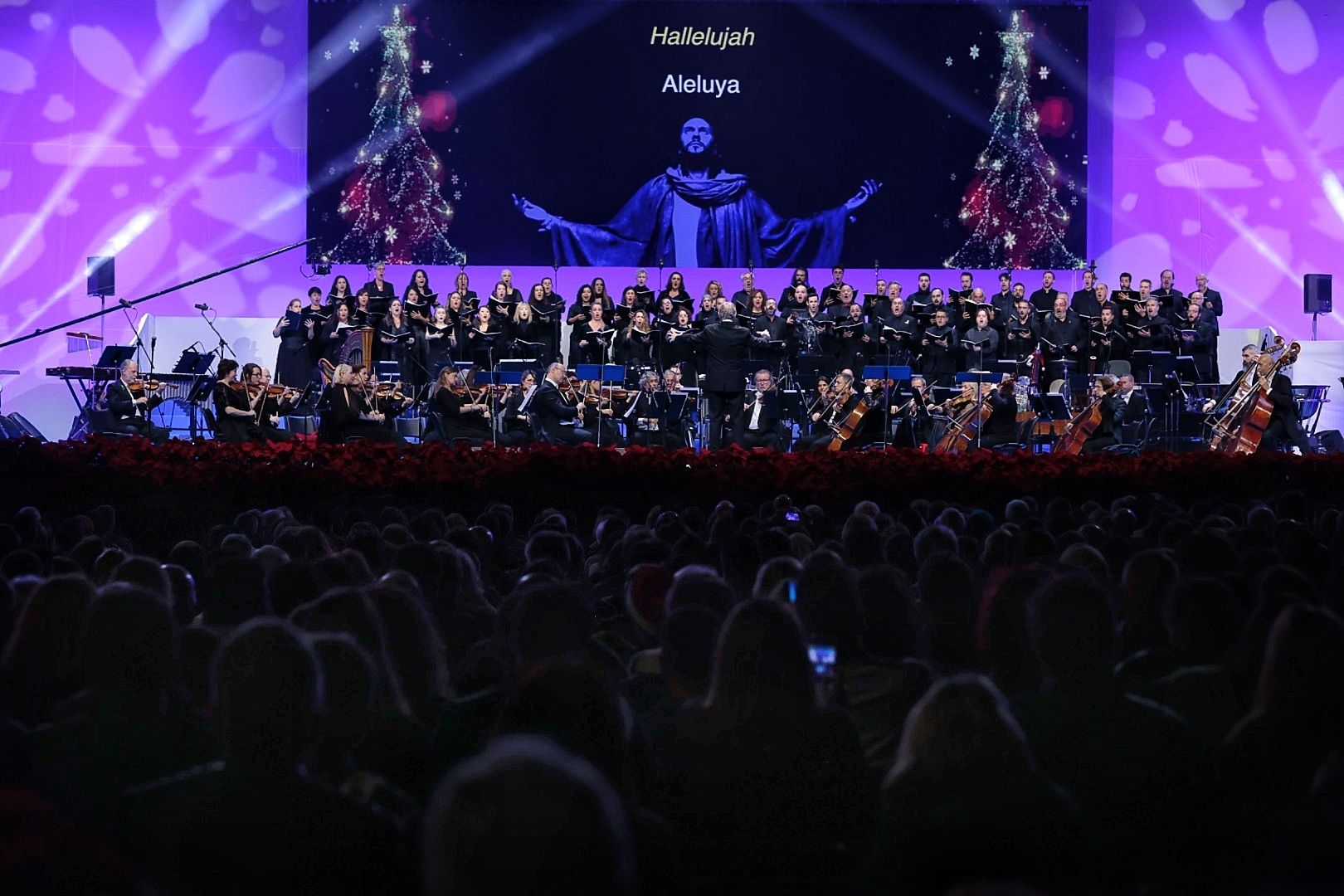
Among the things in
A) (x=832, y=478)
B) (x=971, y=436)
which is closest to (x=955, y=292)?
(x=971, y=436)

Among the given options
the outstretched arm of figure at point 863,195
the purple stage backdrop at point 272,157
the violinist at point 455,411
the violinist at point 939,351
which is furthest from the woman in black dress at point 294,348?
the outstretched arm of figure at point 863,195

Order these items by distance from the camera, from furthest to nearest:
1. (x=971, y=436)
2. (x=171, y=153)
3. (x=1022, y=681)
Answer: (x=171, y=153) < (x=971, y=436) < (x=1022, y=681)

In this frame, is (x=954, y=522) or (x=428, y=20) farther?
(x=428, y=20)

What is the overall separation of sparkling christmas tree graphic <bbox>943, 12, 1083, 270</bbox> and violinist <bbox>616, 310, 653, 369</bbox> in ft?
18.1

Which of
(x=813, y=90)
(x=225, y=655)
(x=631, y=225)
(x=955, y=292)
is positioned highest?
(x=813, y=90)

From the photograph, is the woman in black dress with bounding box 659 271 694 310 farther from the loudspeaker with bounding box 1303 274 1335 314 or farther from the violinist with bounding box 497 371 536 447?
the loudspeaker with bounding box 1303 274 1335 314

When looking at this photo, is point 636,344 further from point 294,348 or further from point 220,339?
point 220,339

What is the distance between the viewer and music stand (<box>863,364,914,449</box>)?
40.4 feet

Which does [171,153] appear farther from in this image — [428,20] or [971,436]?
[971,436]

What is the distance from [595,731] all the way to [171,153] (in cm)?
1713

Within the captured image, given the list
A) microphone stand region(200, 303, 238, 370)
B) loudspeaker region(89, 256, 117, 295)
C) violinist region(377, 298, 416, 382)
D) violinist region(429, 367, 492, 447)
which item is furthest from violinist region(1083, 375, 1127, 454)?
loudspeaker region(89, 256, 117, 295)

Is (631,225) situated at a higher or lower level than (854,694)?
higher

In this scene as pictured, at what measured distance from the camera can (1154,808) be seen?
2406 mm

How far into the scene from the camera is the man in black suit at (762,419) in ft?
43.1
